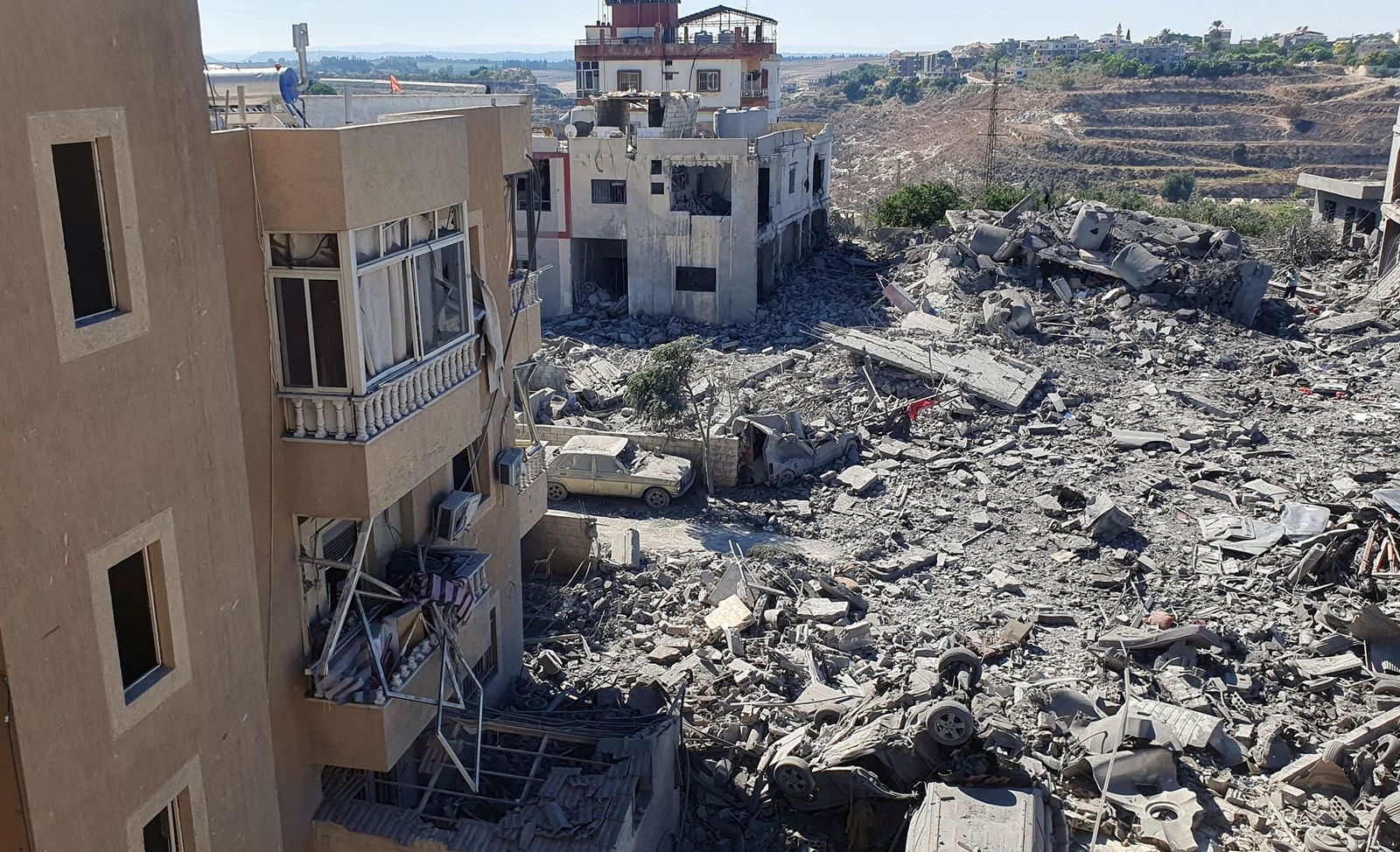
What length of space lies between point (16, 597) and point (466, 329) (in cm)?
500

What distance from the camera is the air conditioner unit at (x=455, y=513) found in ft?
33.9

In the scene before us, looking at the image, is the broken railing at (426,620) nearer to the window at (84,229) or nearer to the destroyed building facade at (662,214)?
the window at (84,229)

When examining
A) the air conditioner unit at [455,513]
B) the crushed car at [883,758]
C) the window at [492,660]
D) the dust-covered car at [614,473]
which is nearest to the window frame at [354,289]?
the air conditioner unit at [455,513]

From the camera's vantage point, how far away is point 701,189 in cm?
3531

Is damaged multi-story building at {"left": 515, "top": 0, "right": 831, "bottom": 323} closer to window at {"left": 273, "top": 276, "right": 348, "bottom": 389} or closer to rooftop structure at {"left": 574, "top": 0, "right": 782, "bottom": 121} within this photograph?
rooftop structure at {"left": 574, "top": 0, "right": 782, "bottom": 121}

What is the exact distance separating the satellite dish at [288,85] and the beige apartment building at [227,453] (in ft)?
4.22

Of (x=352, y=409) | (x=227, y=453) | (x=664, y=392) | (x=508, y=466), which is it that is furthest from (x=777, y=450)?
(x=227, y=453)

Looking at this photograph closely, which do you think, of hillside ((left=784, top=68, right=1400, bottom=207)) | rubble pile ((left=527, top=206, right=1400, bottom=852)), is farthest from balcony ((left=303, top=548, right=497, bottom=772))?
hillside ((left=784, top=68, right=1400, bottom=207))

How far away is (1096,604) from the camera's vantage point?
16109 mm

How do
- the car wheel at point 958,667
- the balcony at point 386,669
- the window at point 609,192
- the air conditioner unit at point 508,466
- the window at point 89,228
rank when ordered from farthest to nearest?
the window at point 609,192 < the car wheel at point 958,667 < the air conditioner unit at point 508,466 < the balcony at point 386,669 < the window at point 89,228

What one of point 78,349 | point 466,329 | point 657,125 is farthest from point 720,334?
point 78,349

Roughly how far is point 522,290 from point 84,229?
656 cm

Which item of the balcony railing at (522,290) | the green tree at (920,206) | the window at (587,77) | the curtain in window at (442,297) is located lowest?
the green tree at (920,206)

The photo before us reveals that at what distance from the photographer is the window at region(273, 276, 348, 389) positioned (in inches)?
303
